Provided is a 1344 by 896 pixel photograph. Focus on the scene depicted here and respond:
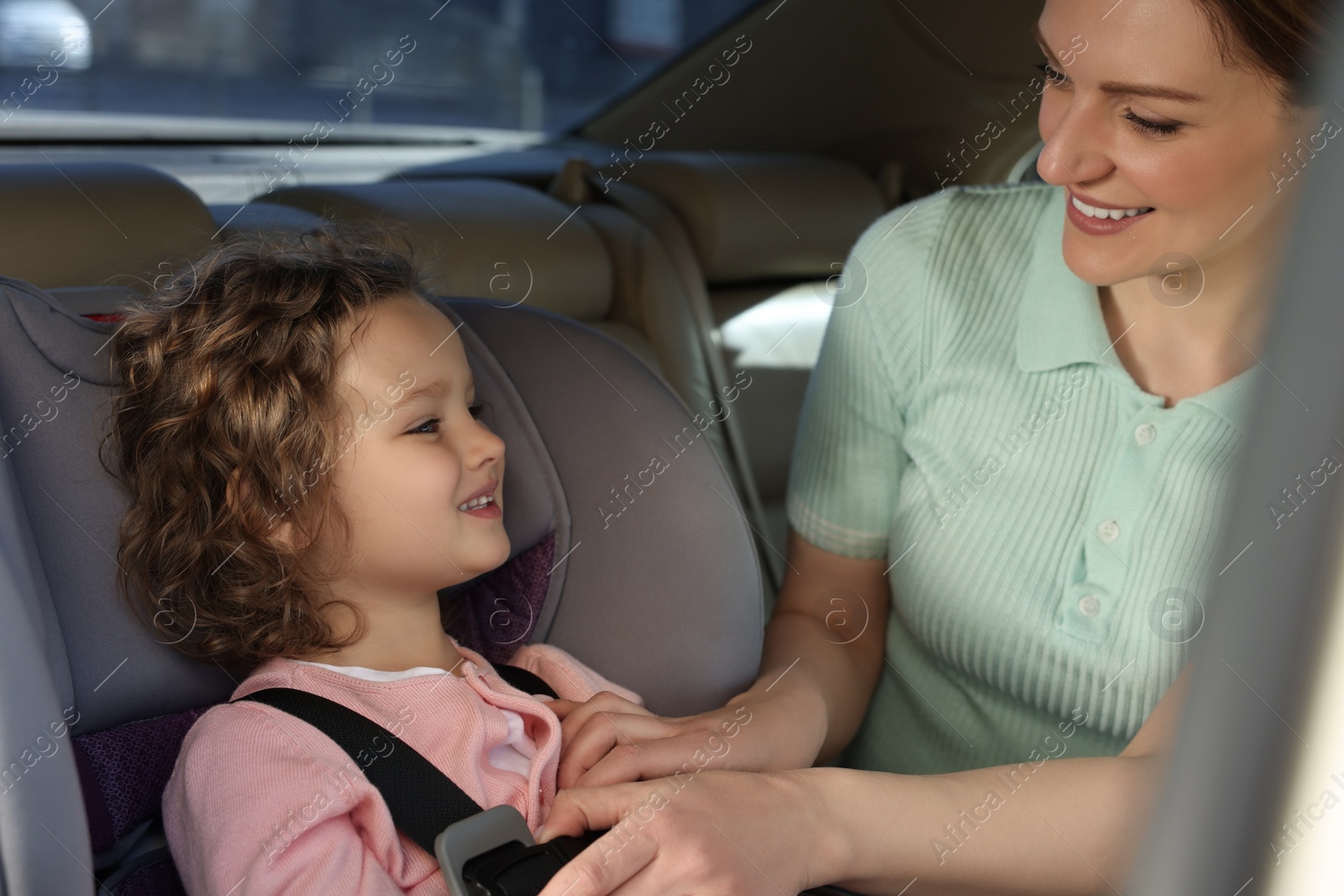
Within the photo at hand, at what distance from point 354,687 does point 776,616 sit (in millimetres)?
474

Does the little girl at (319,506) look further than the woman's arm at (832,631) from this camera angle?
No

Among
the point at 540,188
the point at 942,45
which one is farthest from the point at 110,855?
the point at 942,45

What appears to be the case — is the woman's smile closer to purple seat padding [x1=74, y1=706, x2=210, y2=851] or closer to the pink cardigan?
the pink cardigan

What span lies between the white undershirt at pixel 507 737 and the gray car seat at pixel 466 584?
11 centimetres

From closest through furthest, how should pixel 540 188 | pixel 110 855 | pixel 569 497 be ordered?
pixel 110 855, pixel 569 497, pixel 540 188

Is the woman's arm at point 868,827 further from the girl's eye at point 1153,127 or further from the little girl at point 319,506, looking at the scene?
the girl's eye at point 1153,127

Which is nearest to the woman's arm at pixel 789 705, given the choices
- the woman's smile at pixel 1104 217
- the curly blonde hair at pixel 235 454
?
the curly blonde hair at pixel 235 454

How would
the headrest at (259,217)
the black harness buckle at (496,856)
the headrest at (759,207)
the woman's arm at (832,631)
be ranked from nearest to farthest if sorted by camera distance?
the black harness buckle at (496,856), the woman's arm at (832,631), the headrest at (259,217), the headrest at (759,207)

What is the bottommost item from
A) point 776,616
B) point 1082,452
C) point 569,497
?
point 776,616

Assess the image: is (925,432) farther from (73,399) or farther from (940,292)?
(73,399)

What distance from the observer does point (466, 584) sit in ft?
4.06

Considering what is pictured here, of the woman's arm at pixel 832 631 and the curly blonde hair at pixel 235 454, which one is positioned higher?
the curly blonde hair at pixel 235 454

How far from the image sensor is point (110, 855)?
0.92 metres

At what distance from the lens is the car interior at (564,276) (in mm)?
704
